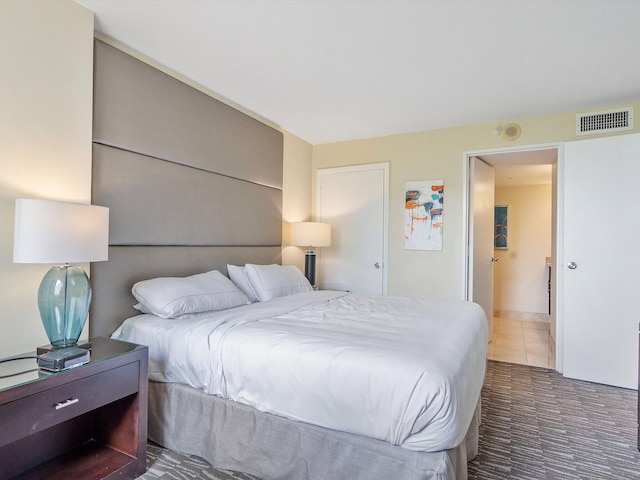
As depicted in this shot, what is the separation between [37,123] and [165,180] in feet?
2.80

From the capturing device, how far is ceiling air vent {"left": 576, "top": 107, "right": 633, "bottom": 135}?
10.6ft

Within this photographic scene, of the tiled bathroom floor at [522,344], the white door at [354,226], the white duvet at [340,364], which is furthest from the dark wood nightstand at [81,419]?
the tiled bathroom floor at [522,344]

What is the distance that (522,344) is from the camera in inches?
172

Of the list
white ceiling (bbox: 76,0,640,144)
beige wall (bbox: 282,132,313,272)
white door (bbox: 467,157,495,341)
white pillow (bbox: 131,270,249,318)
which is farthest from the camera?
beige wall (bbox: 282,132,313,272)

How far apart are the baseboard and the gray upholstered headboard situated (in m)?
4.41

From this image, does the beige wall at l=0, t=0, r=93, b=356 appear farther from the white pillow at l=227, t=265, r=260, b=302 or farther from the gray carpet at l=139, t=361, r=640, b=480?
the white pillow at l=227, t=265, r=260, b=302

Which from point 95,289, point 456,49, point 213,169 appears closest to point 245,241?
point 213,169

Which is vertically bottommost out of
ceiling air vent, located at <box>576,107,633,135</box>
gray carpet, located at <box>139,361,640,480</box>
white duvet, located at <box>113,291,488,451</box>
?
gray carpet, located at <box>139,361,640,480</box>

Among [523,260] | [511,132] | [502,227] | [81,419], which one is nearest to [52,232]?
[81,419]

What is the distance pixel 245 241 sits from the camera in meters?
3.45

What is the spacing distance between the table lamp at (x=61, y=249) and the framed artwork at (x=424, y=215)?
3150mm

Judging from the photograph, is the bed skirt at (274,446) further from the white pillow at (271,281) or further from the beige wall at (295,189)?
the beige wall at (295,189)

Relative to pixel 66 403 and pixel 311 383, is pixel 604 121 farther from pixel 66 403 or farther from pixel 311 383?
pixel 66 403

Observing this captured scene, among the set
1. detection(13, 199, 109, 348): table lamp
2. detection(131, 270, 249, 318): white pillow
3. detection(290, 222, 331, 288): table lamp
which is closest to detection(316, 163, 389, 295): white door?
detection(290, 222, 331, 288): table lamp
